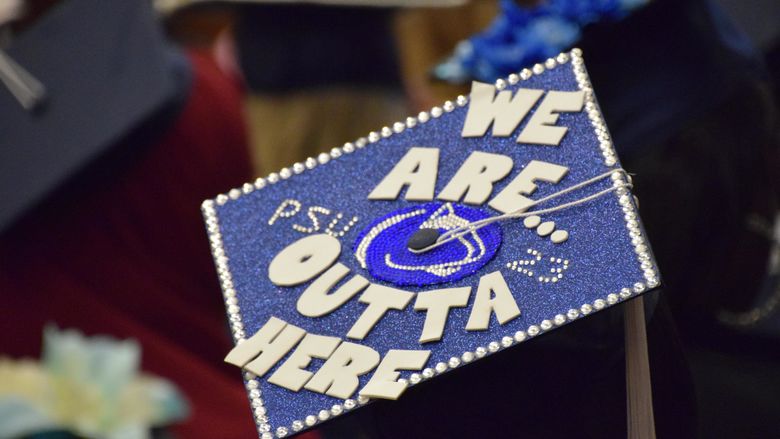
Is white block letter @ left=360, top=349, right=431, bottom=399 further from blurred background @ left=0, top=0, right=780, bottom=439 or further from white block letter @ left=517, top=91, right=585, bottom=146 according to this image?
blurred background @ left=0, top=0, right=780, bottom=439

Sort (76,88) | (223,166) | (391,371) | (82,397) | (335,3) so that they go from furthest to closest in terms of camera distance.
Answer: (335,3) < (223,166) < (76,88) < (82,397) < (391,371)

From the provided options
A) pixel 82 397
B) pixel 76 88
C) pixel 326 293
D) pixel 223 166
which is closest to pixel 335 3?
pixel 223 166

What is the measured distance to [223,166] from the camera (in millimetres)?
1509

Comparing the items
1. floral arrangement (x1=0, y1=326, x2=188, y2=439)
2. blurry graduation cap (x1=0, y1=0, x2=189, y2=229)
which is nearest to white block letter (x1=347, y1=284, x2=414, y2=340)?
floral arrangement (x1=0, y1=326, x2=188, y2=439)

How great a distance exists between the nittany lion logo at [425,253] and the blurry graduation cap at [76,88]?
651 millimetres

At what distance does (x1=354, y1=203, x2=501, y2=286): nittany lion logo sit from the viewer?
29.1 inches

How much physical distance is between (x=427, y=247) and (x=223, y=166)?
82cm

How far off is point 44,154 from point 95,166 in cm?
7

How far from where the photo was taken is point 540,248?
28.5 inches

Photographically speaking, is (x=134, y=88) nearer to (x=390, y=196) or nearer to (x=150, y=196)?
(x=150, y=196)

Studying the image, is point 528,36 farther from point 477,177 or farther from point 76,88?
point 76,88

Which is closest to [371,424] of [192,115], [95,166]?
[95,166]

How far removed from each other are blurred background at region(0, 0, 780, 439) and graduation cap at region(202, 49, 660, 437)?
0.28m

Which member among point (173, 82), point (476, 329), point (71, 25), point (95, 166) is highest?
point (71, 25)
